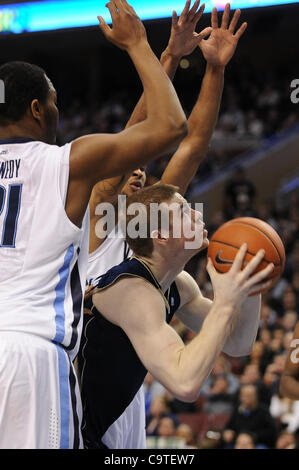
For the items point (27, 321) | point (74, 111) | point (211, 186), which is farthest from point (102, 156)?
point (74, 111)

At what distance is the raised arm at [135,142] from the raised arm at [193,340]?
1.62 ft

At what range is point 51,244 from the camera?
9.15ft

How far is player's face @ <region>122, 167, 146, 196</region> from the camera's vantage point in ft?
14.6

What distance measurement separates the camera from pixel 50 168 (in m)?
2.81

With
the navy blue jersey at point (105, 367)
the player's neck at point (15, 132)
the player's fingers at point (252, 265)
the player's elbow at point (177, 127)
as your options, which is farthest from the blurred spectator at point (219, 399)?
the player's elbow at point (177, 127)

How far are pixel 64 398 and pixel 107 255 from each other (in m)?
1.56

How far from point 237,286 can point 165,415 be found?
7.65 metres

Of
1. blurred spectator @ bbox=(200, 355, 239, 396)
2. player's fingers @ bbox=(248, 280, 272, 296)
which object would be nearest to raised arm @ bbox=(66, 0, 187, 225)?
player's fingers @ bbox=(248, 280, 272, 296)

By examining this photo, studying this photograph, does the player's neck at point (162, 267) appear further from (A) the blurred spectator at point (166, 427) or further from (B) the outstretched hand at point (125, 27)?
(A) the blurred spectator at point (166, 427)

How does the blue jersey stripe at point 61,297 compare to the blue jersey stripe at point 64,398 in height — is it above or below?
above

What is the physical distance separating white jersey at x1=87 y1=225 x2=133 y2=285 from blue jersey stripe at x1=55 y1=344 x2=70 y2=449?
1.41m

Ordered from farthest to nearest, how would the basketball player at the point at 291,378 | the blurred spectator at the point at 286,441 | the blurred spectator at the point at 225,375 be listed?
the blurred spectator at the point at 225,375 → the blurred spectator at the point at 286,441 → the basketball player at the point at 291,378

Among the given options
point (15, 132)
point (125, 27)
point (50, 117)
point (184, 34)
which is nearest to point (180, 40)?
point (184, 34)

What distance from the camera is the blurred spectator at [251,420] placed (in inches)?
351
